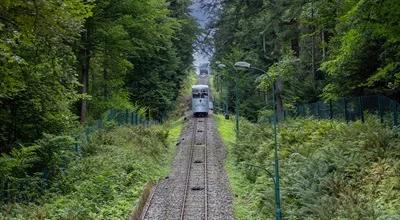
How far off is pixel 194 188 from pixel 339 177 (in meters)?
10.5

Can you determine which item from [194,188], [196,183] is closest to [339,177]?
[194,188]

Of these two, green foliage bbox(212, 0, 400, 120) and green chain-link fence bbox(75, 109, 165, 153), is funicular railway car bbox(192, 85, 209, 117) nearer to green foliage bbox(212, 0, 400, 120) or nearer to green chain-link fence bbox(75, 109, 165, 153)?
green foliage bbox(212, 0, 400, 120)

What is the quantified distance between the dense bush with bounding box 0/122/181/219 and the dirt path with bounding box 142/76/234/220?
3.72ft

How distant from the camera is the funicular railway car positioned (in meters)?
61.3

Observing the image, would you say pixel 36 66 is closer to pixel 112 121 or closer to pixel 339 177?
pixel 339 177

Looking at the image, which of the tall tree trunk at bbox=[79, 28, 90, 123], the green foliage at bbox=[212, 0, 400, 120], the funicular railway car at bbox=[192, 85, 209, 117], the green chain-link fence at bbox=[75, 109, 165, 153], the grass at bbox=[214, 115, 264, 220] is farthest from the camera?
the funicular railway car at bbox=[192, 85, 209, 117]

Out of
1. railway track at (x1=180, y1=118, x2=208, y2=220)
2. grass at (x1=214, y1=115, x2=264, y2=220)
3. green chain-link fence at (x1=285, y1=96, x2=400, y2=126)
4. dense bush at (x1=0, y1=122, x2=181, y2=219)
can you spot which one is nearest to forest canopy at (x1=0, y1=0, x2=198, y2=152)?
dense bush at (x1=0, y1=122, x2=181, y2=219)

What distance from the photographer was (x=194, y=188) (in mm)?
27906

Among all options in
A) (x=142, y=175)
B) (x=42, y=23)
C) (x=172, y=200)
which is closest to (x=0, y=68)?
(x=42, y=23)

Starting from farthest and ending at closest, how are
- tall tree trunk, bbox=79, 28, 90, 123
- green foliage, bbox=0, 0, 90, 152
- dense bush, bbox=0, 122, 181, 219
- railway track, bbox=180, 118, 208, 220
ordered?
tall tree trunk, bbox=79, 28, 90, 123
railway track, bbox=180, 118, 208, 220
dense bush, bbox=0, 122, 181, 219
green foliage, bbox=0, 0, 90, 152

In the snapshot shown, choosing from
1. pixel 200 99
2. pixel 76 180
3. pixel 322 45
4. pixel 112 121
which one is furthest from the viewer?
pixel 200 99

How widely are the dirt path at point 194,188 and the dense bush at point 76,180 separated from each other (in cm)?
113

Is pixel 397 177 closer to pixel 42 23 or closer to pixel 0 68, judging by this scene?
pixel 42 23

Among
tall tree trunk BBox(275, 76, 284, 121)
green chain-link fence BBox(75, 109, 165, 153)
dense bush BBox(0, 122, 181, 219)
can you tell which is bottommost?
dense bush BBox(0, 122, 181, 219)
